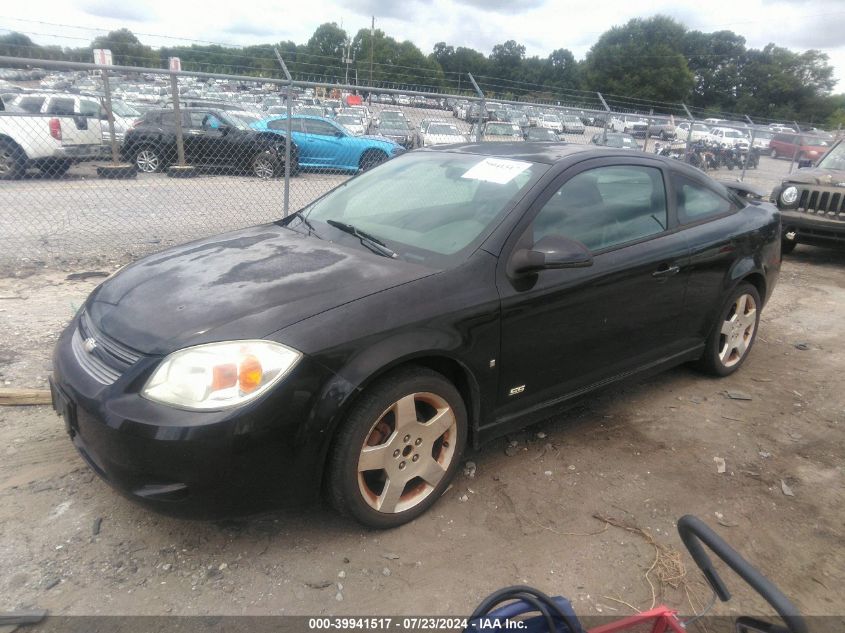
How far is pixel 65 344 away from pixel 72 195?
746 cm

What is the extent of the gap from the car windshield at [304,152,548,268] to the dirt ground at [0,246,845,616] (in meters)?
1.18

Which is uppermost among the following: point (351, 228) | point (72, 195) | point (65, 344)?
point (351, 228)

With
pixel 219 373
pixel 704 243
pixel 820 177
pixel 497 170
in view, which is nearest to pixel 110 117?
pixel 497 170

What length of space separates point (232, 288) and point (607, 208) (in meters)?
2.06

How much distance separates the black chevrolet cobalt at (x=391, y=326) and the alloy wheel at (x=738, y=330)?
0.99ft

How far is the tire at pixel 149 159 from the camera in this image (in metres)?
9.03

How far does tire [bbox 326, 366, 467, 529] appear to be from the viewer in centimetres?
242

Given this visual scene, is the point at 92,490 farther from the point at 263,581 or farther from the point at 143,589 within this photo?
the point at 263,581

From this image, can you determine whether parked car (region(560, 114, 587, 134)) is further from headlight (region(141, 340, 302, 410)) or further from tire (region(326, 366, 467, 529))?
headlight (region(141, 340, 302, 410))

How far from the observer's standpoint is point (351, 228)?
10.7ft

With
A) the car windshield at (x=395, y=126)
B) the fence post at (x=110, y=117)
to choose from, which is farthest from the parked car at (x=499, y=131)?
the fence post at (x=110, y=117)

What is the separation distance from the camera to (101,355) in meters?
2.45

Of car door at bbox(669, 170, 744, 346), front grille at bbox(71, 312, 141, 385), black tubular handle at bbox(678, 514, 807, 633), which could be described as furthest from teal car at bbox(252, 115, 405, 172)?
black tubular handle at bbox(678, 514, 807, 633)

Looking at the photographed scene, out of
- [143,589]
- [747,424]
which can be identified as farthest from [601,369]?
[143,589]
